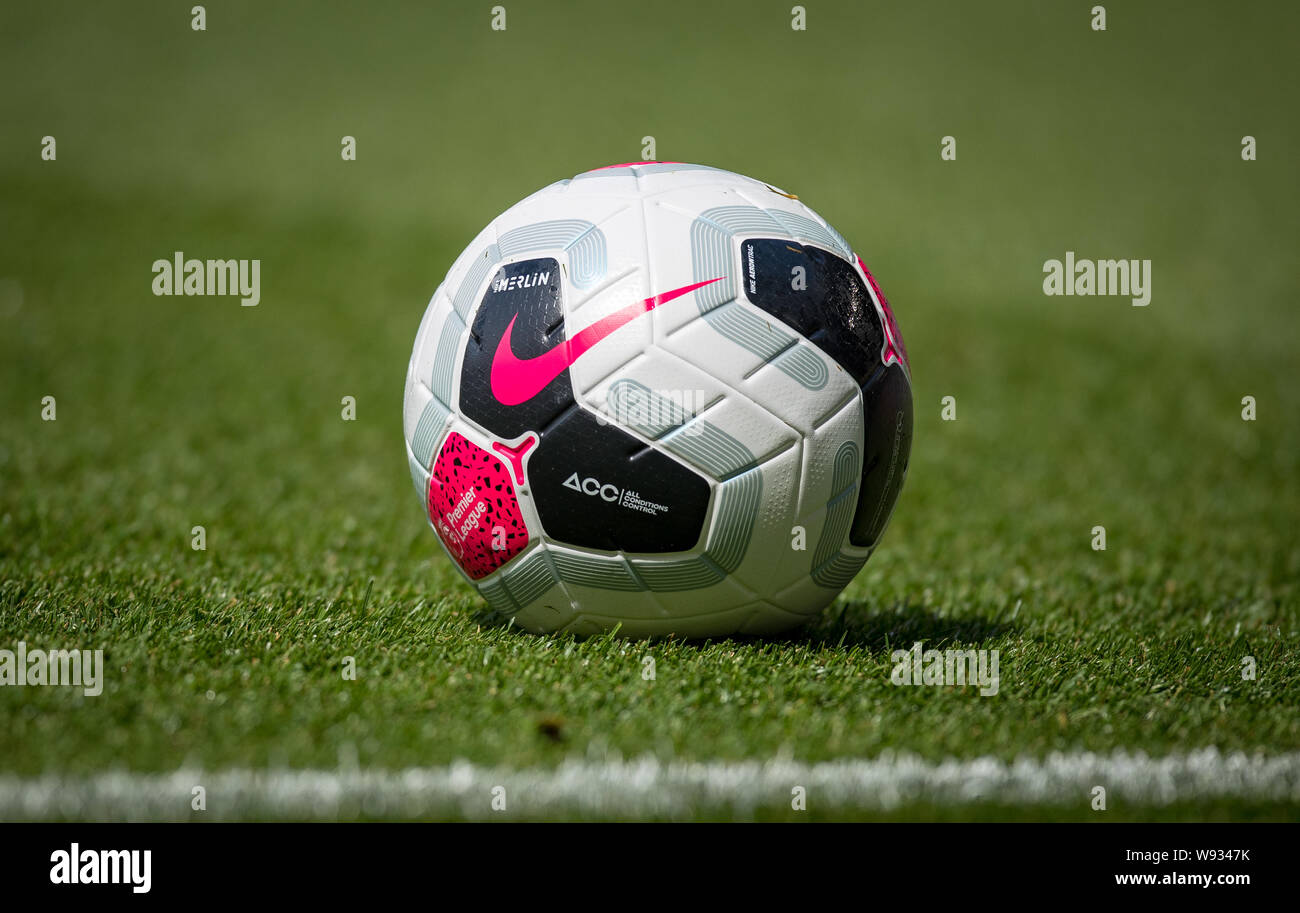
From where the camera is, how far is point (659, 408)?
361 centimetres

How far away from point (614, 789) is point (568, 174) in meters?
14.5

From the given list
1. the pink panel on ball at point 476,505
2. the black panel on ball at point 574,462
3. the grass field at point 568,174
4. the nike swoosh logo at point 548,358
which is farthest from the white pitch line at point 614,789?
the nike swoosh logo at point 548,358

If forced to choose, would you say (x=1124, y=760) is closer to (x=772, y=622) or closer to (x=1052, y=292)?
(x=772, y=622)

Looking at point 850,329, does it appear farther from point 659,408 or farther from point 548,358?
point 548,358

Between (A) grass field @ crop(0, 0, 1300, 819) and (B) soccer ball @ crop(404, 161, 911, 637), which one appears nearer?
(A) grass field @ crop(0, 0, 1300, 819)

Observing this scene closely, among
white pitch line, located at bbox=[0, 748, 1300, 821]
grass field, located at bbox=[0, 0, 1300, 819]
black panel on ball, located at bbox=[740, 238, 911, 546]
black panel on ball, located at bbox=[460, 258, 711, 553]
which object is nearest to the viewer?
white pitch line, located at bbox=[0, 748, 1300, 821]

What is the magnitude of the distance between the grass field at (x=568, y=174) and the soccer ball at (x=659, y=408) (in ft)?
0.99

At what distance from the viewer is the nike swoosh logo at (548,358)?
363cm

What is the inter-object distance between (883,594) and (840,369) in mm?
1852

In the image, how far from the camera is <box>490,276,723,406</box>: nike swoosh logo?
143 inches

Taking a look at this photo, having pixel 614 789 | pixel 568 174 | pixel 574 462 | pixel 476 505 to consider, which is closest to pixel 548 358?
pixel 574 462

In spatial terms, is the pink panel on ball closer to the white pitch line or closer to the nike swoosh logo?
the nike swoosh logo

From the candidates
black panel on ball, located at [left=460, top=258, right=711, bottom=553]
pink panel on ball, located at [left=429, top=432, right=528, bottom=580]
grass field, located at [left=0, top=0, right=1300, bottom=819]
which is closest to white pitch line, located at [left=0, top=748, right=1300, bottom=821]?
grass field, located at [left=0, top=0, right=1300, bottom=819]

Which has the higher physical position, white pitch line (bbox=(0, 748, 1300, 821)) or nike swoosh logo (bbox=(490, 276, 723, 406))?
nike swoosh logo (bbox=(490, 276, 723, 406))
